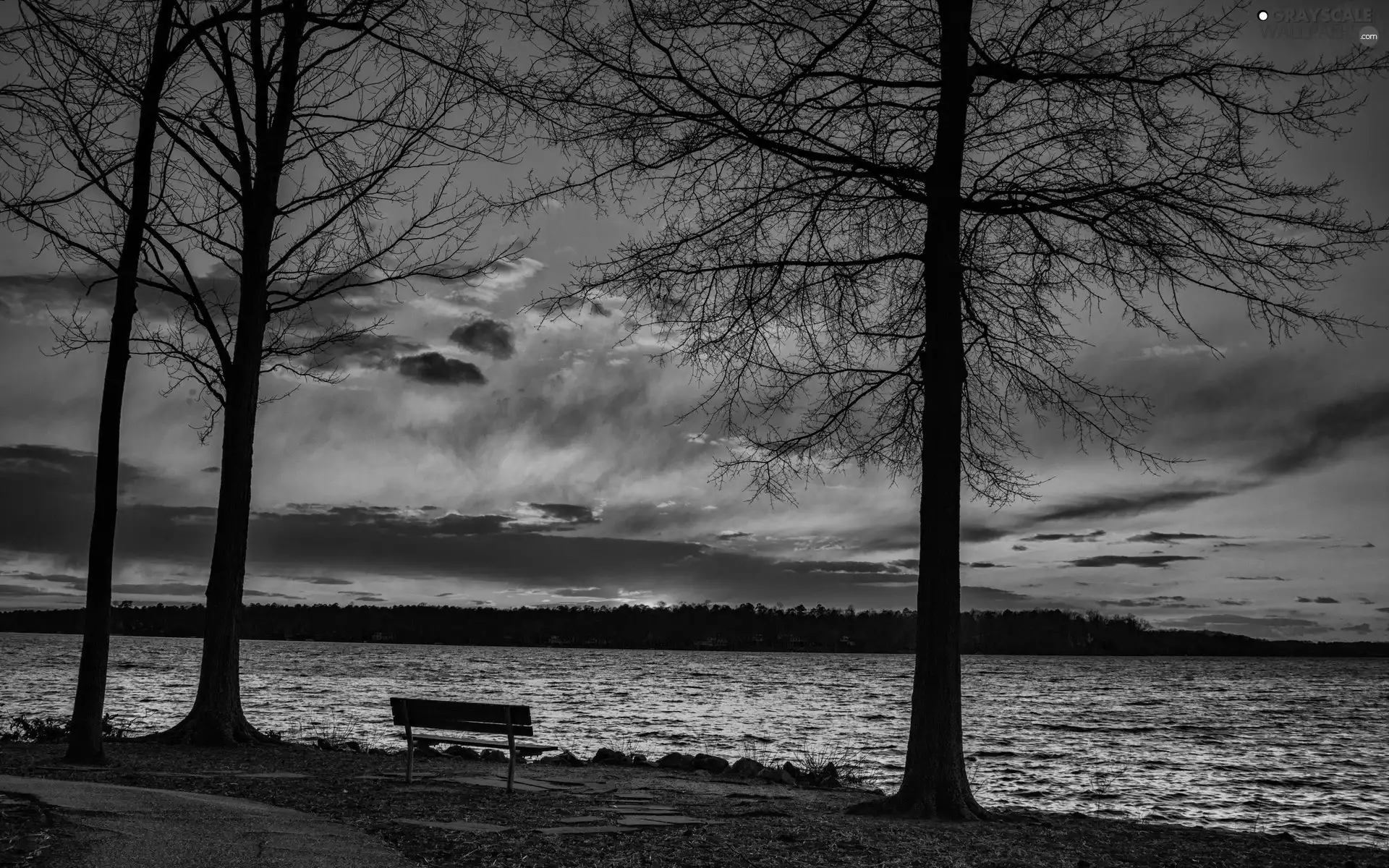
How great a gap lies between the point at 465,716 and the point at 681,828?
3990mm

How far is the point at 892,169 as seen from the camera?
1077 cm

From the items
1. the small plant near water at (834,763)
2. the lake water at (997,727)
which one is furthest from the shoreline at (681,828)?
the lake water at (997,727)

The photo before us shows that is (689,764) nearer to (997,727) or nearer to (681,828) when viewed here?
(681,828)

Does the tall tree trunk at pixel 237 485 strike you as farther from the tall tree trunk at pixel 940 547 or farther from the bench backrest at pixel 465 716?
the tall tree trunk at pixel 940 547

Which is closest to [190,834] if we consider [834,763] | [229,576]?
[229,576]

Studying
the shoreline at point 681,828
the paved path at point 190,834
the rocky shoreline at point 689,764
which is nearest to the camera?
the paved path at point 190,834

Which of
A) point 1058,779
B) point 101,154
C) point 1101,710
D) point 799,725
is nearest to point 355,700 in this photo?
point 799,725

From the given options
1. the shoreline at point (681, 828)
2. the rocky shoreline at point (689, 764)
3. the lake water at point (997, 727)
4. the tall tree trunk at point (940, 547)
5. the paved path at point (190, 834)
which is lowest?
the lake water at point (997, 727)

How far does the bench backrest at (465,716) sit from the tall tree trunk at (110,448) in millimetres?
3236

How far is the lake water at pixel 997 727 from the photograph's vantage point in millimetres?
23016

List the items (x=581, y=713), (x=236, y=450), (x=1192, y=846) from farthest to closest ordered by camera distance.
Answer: (x=581, y=713) < (x=236, y=450) < (x=1192, y=846)

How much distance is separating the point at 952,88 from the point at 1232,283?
3519 mm

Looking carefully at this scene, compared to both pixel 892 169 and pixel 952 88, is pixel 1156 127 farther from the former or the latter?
pixel 892 169

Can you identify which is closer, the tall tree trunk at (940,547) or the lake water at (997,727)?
the tall tree trunk at (940,547)
